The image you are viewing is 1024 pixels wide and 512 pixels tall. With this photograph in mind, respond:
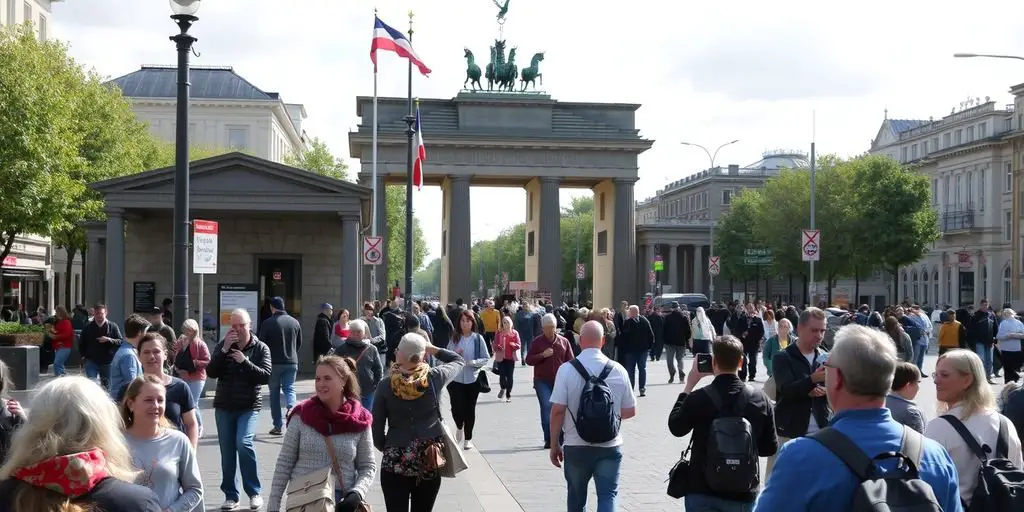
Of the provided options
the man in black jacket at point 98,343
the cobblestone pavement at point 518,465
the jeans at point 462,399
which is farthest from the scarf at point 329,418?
the man in black jacket at point 98,343

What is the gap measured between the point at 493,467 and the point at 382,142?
169 feet

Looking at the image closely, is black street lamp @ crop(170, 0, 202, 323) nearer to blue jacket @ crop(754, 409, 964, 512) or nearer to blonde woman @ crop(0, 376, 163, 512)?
blonde woman @ crop(0, 376, 163, 512)

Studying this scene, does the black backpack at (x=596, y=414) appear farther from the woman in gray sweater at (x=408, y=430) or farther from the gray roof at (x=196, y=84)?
the gray roof at (x=196, y=84)

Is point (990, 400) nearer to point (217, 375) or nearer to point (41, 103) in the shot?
point (217, 375)

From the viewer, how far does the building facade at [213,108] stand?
102256 millimetres

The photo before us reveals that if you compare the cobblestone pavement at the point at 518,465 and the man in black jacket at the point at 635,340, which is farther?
the man in black jacket at the point at 635,340

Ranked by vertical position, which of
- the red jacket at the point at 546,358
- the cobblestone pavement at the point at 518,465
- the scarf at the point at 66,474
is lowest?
the cobblestone pavement at the point at 518,465

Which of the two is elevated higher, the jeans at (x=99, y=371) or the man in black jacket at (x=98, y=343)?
the man in black jacket at (x=98, y=343)

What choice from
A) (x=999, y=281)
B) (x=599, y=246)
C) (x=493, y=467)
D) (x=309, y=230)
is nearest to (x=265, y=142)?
(x=599, y=246)

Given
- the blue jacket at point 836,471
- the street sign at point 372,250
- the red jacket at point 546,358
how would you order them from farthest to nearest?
Answer: 1. the street sign at point 372,250
2. the red jacket at point 546,358
3. the blue jacket at point 836,471

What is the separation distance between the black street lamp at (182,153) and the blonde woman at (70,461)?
33.1 ft

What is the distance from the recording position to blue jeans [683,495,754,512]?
22.0 ft

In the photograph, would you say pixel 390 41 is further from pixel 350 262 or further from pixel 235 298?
pixel 235 298

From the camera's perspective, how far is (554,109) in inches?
2680
